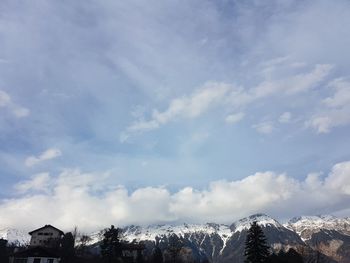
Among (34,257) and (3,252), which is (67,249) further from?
(3,252)

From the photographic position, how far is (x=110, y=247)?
104188mm

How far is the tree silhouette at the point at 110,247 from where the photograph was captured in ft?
339

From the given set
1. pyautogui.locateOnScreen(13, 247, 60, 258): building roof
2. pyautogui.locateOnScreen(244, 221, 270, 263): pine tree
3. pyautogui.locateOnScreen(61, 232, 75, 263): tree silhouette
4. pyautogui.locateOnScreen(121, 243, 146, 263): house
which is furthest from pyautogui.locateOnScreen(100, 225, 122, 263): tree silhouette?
pyautogui.locateOnScreen(244, 221, 270, 263): pine tree

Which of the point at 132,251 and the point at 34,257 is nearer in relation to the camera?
the point at 34,257

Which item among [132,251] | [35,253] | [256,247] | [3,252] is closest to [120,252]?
[132,251]

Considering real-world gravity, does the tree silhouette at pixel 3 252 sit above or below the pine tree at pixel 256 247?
above

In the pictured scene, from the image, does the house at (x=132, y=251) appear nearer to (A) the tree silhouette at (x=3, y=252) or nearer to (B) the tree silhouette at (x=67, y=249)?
(B) the tree silhouette at (x=67, y=249)

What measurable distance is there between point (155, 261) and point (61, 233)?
3764 cm

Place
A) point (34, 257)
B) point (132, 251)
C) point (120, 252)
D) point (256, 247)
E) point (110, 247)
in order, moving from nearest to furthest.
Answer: point (256, 247) < point (34, 257) < point (110, 247) < point (120, 252) < point (132, 251)

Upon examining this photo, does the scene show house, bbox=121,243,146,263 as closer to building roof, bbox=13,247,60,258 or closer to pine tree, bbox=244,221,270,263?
building roof, bbox=13,247,60,258

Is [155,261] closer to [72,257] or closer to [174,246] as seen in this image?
[174,246]

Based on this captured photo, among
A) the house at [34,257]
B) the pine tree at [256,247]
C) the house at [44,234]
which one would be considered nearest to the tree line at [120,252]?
the pine tree at [256,247]

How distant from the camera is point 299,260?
328 ft

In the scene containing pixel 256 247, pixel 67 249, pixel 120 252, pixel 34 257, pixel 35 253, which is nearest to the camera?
pixel 256 247
